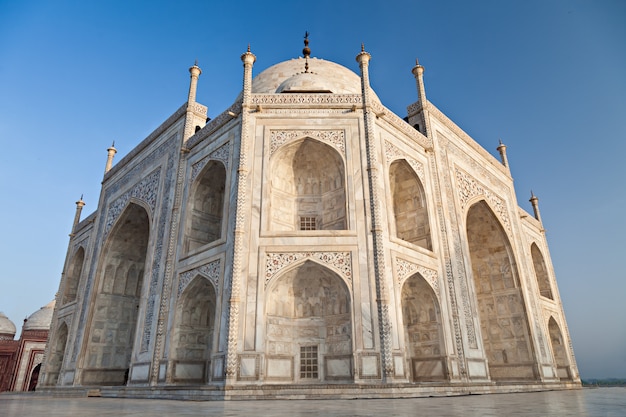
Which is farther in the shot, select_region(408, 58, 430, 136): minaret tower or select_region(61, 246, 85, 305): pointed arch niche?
select_region(61, 246, 85, 305): pointed arch niche

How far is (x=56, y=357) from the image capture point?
19.6 m

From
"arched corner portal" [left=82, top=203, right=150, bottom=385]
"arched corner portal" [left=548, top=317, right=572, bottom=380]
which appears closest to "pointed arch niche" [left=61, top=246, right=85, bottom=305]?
"arched corner portal" [left=82, top=203, right=150, bottom=385]

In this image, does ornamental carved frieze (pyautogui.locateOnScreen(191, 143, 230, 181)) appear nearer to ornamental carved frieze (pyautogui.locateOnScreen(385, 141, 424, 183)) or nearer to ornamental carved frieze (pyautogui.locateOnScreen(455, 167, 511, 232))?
ornamental carved frieze (pyautogui.locateOnScreen(385, 141, 424, 183))

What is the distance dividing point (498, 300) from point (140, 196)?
597 inches

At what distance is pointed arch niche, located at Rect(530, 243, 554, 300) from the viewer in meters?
21.8

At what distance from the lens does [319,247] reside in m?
11.0

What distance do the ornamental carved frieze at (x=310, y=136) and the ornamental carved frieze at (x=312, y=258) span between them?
328 cm

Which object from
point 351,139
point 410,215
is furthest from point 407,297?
point 351,139

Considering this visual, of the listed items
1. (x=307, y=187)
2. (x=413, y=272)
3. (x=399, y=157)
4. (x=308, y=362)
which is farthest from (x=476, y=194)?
(x=308, y=362)

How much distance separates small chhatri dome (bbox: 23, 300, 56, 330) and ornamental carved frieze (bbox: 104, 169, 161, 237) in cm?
1553

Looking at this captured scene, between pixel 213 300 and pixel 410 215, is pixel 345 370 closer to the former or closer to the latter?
pixel 213 300

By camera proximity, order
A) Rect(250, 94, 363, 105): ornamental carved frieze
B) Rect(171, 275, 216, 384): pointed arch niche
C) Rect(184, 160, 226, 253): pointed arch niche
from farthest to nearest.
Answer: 1. Rect(184, 160, 226, 253): pointed arch niche
2. Rect(250, 94, 363, 105): ornamental carved frieze
3. Rect(171, 275, 216, 384): pointed arch niche

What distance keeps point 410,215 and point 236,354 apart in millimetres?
7437

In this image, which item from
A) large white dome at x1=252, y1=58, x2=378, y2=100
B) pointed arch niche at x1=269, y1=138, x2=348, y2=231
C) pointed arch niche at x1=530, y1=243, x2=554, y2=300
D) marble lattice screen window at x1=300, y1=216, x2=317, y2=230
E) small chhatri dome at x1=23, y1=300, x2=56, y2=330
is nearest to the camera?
pointed arch niche at x1=269, y1=138, x2=348, y2=231
